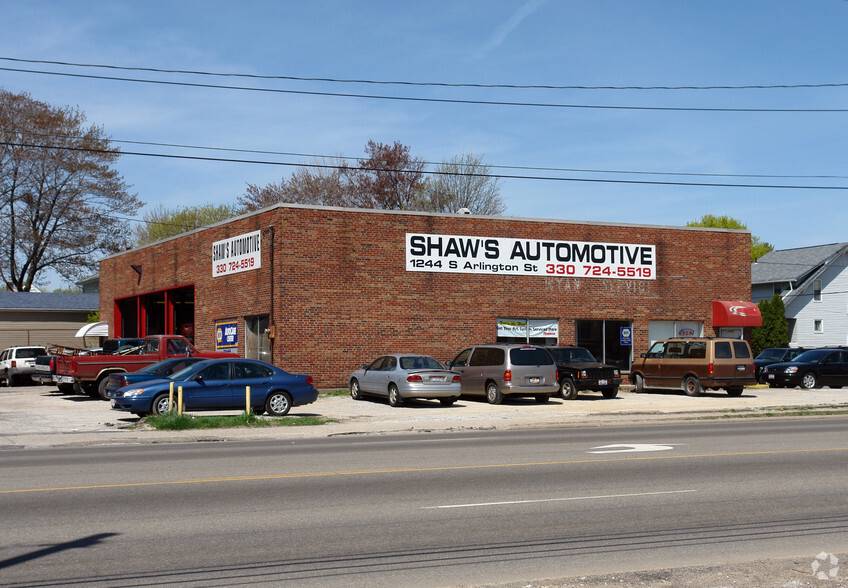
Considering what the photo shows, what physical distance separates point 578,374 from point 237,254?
13.8 meters

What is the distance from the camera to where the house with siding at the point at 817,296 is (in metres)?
59.8

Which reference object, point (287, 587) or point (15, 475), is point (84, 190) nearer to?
point (15, 475)

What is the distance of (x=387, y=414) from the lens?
2406 cm

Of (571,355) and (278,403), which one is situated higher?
(571,355)

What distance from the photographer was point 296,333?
3130 centimetres

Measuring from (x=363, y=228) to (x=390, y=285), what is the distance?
2.25m

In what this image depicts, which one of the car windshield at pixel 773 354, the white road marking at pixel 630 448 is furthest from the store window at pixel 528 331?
the white road marking at pixel 630 448

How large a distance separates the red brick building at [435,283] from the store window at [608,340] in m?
0.06

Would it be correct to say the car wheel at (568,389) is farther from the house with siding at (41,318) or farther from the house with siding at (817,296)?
the house with siding at (817,296)

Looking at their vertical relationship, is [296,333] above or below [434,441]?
above

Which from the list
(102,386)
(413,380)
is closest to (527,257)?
(413,380)

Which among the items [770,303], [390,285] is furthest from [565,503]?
[770,303]

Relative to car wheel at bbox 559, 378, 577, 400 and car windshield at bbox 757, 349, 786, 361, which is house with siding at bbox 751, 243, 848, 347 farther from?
car wheel at bbox 559, 378, 577, 400

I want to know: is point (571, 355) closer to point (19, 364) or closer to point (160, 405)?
point (160, 405)
